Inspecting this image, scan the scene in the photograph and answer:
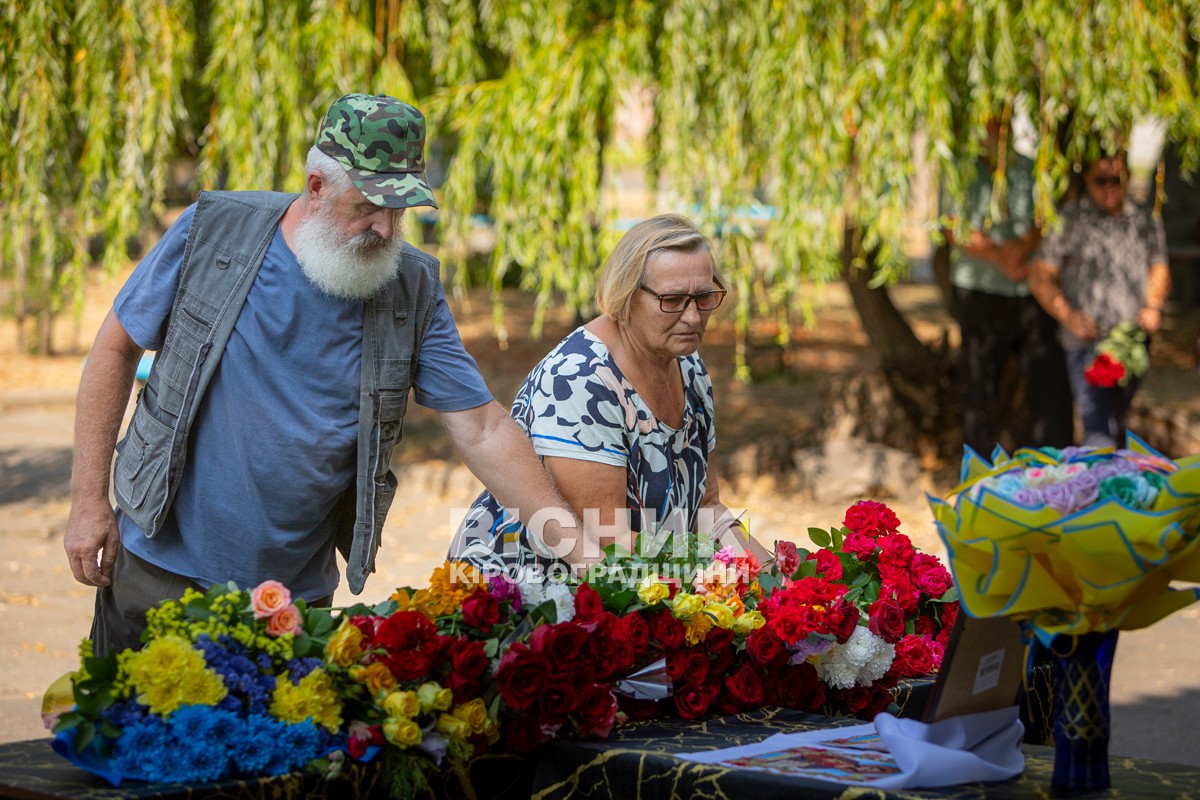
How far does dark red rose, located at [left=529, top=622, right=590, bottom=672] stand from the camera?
2.46m

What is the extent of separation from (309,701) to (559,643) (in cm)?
46

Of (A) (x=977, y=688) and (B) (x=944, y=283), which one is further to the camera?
(B) (x=944, y=283)

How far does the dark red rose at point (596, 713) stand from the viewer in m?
2.49

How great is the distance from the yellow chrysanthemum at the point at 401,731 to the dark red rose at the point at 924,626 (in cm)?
130

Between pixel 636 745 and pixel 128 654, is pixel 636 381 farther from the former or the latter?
pixel 128 654

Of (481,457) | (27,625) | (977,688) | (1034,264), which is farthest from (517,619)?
(1034,264)

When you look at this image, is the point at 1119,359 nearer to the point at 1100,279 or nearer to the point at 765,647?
the point at 1100,279

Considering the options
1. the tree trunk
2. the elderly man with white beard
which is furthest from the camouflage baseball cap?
the tree trunk

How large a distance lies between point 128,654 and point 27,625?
430cm

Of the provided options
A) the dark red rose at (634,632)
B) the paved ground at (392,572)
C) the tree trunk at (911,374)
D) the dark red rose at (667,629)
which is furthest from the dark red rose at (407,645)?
the tree trunk at (911,374)

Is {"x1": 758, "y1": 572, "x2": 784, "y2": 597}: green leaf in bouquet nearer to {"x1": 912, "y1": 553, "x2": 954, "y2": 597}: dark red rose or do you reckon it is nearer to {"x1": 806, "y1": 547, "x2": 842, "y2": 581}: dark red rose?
{"x1": 806, "y1": 547, "x2": 842, "y2": 581}: dark red rose

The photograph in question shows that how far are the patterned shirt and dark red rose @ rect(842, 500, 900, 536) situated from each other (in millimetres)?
4419

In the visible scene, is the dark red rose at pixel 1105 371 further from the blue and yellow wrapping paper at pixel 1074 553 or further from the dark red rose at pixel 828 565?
the blue and yellow wrapping paper at pixel 1074 553

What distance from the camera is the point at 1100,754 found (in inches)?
87.8
